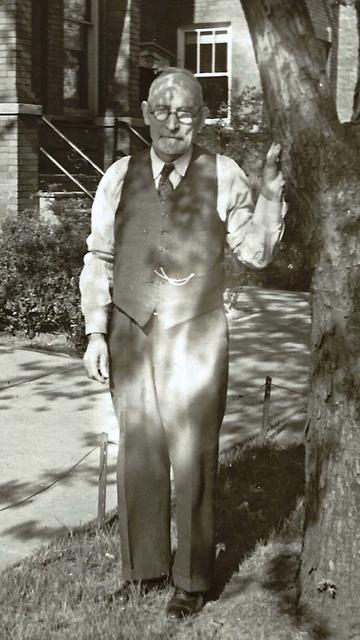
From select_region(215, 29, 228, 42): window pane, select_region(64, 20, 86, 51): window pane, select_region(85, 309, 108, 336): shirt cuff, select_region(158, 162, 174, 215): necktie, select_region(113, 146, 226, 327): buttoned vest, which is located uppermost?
select_region(215, 29, 228, 42): window pane

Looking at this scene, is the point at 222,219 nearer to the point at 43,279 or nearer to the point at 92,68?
the point at 43,279

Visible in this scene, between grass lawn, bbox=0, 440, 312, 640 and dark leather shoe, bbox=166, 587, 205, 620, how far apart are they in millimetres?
35

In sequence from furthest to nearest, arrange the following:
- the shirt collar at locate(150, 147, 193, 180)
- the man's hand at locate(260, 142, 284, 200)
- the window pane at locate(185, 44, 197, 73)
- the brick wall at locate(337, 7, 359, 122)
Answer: the brick wall at locate(337, 7, 359, 122), the window pane at locate(185, 44, 197, 73), the shirt collar at locate(150, 147, 193, 180), the man's hand at locate(260, 142, 284, 200)

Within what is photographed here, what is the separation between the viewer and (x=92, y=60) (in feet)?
50.2

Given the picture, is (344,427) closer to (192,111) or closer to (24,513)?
(192,111)

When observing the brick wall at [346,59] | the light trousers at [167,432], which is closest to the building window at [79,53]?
the brick wall at [346,59]

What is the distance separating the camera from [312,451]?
12.7 ft

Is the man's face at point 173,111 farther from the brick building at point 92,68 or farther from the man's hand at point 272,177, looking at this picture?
the brick building at point 92,68

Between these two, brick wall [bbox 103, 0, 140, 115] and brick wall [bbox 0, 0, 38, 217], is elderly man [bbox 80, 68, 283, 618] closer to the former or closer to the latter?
brick wall [bbox 0, 0, 38, 217]

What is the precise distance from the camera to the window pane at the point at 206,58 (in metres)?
19.0

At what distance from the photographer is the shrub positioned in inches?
376

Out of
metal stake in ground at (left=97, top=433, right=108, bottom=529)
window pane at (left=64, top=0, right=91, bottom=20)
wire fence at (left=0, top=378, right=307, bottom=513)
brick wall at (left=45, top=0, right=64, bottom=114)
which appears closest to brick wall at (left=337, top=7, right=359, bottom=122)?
window pane at (left=64, top=0, right=91, bottom=20)

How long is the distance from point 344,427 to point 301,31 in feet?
4.88

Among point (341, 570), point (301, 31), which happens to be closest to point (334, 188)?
point (301, 31)
